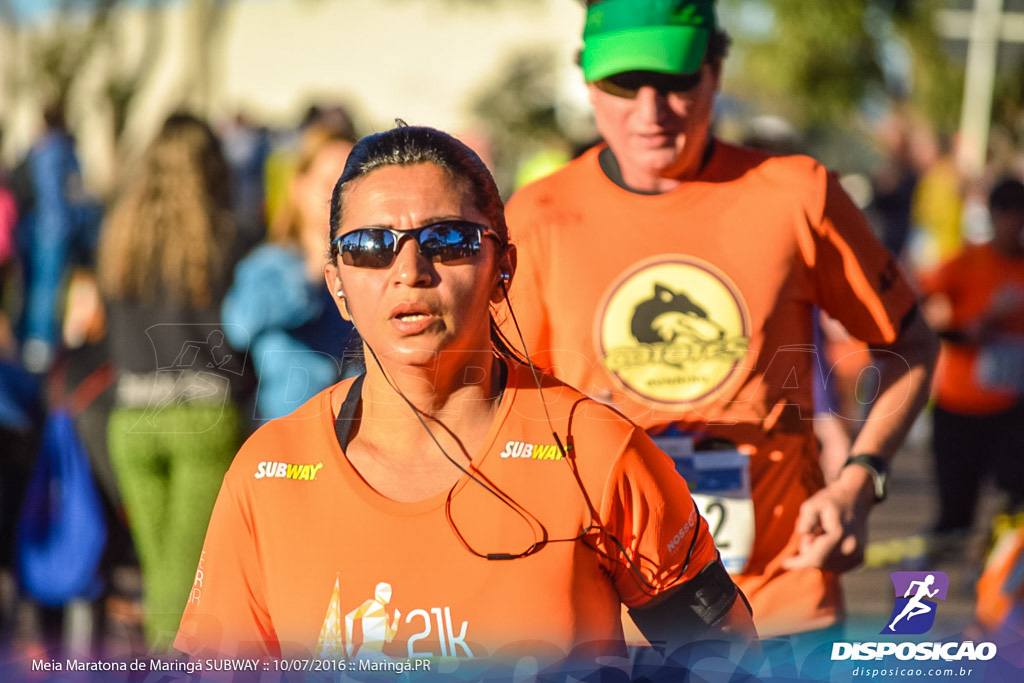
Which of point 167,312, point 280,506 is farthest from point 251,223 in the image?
point 280,506

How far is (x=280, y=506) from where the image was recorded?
216 centimetres

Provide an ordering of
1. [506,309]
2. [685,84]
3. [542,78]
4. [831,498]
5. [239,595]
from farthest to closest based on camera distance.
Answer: [542,78], [685,84], [831,498], [506,309], [239,595]

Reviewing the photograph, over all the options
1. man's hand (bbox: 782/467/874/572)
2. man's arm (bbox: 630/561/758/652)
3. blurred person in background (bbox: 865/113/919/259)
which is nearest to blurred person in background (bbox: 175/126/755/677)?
man's arm (bbox: 630/561/758/652)

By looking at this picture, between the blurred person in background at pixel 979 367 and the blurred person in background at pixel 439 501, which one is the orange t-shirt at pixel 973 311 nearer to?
the blurred person in background at pixel 979 367

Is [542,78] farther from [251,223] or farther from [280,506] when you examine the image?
[280,506]

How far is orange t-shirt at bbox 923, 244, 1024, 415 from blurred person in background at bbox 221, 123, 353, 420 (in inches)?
166

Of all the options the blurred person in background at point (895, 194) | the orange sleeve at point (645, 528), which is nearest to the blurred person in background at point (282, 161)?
the orange sleeve at point (645, 528)

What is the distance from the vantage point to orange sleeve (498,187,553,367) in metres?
3.13

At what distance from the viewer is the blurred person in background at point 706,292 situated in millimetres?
3074

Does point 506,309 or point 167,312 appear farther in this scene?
point 167,312

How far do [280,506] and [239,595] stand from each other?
16 centimetres

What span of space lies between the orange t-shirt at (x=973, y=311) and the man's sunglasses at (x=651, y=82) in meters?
4.83

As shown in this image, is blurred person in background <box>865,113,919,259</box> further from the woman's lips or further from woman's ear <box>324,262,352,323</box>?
the woman's lips

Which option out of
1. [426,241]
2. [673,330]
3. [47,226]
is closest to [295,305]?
[673,330]
